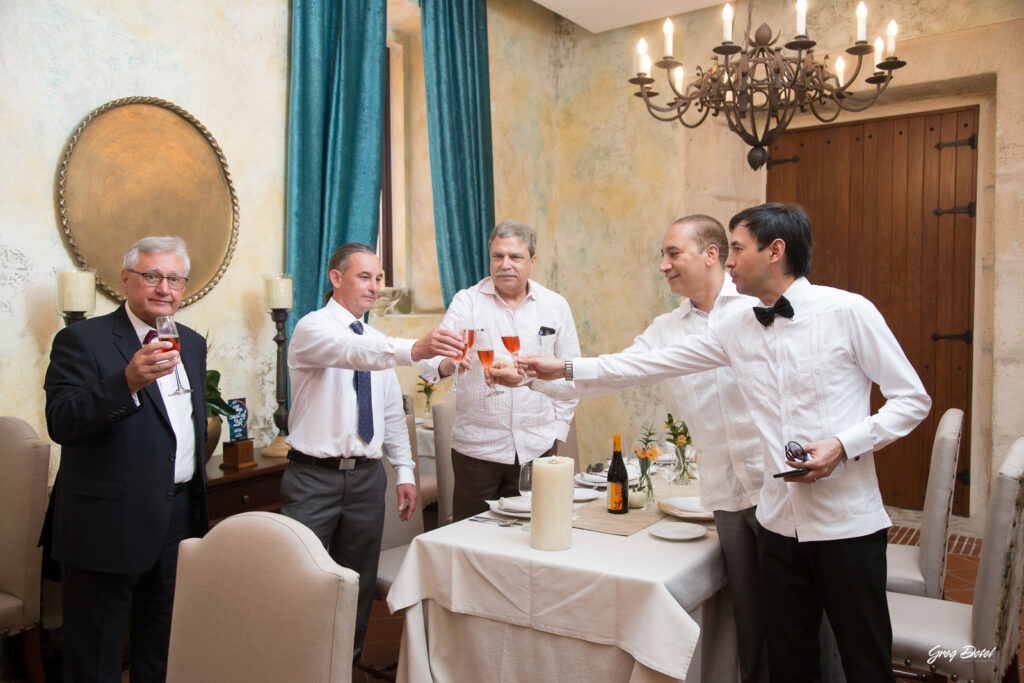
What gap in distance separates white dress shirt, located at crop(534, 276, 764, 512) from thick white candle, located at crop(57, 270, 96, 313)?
1700 millimetres

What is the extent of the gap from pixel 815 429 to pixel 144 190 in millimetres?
2763

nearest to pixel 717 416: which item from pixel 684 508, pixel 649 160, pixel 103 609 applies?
pixel 684 508

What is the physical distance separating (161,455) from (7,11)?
71.6 inches

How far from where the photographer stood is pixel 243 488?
10.8ft

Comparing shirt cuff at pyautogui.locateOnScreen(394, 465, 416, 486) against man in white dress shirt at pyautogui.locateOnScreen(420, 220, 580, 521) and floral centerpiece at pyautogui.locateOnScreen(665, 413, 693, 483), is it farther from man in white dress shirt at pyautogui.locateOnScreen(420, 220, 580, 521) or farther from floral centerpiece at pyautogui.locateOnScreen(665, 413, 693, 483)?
floral centerpiece at pyautogui.locateOnScreen(665, 413, 693, 483)

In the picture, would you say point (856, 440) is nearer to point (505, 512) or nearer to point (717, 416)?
point (717, 416)

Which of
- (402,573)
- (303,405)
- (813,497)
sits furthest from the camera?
(303,405)

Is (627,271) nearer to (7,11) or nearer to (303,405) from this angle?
(303,405)

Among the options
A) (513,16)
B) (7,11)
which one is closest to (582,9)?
(513,16)

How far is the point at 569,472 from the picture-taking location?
84.0 inches

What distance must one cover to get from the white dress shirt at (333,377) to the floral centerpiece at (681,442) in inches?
37.8

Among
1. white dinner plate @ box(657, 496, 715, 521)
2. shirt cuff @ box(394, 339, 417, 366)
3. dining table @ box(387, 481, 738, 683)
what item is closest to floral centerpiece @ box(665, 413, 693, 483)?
white dinner plate @ box(657, 496, 715, 521)

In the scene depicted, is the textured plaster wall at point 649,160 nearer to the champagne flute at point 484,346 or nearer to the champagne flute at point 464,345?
the champagne flute at point 464,345

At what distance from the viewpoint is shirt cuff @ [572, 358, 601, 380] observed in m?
2.54
